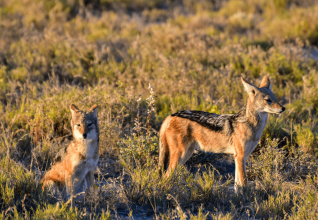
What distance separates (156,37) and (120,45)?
4.38 ft

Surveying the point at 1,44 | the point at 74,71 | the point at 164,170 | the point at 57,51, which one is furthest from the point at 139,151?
the point at 1,44

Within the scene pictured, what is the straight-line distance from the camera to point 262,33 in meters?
13.6

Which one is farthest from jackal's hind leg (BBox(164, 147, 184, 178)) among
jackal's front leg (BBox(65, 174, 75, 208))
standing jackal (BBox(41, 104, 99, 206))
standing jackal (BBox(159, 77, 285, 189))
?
jackal's front leg (BBox(65, 174, 75, 208))

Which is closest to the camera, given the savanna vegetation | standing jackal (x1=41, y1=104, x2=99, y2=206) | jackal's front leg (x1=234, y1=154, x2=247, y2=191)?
standing jackal (x1=41, y1=104, x2=99, y2=206)

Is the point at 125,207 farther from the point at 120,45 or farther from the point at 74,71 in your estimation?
the point at 120,45

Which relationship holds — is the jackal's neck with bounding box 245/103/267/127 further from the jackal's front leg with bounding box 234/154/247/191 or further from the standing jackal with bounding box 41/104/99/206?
the standing jackal with bounding box 41/104/99/206

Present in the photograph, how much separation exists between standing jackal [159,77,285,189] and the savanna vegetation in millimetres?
269

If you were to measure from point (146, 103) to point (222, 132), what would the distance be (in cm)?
278

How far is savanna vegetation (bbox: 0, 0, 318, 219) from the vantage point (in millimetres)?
4105

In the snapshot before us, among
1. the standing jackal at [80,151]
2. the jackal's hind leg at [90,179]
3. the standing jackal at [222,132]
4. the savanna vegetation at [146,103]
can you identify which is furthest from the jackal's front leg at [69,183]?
the standing jackal at [222,132]

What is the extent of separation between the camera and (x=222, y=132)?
186 inches

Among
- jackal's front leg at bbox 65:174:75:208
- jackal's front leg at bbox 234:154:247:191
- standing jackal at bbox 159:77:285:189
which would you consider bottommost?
jackal's front leg at bbox 234:154:247:191

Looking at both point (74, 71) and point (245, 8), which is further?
point (245, 8)

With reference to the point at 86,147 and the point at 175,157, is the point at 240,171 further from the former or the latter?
the point at 86,147
